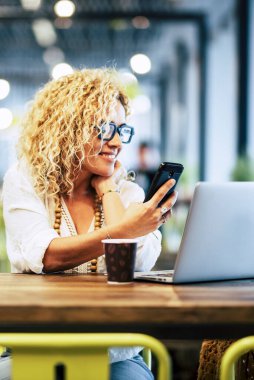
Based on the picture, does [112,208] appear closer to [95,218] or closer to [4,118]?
[95,218]

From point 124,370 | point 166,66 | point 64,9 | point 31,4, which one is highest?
point 166,66

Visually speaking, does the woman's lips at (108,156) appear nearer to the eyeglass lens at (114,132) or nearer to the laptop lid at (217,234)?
the eyeglass lens at (114,132)

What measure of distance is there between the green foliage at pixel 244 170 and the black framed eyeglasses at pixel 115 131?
→ 4580 mm

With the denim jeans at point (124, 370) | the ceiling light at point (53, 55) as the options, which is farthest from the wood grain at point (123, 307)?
the ceiling light at point (53, 55)

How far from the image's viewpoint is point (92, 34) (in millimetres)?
12156

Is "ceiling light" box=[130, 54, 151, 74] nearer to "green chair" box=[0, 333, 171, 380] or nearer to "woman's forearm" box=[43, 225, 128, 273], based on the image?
"woman's forearm" box=[43, 225, 128, 273]

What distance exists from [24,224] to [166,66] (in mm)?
13482

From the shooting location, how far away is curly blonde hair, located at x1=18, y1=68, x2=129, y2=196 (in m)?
1.97

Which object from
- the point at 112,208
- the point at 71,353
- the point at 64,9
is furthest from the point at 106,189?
the point at 64,9

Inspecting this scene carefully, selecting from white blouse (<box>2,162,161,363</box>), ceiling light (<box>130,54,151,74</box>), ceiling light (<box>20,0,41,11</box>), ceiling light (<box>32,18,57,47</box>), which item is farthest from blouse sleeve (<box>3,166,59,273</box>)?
ceiling light (<box>32,18,57,47</box>)

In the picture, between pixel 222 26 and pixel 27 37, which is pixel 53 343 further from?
pixel 27 37

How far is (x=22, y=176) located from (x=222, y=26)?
25.7 ft

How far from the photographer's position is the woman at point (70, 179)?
1.84 meters

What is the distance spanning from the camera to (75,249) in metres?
1.77
